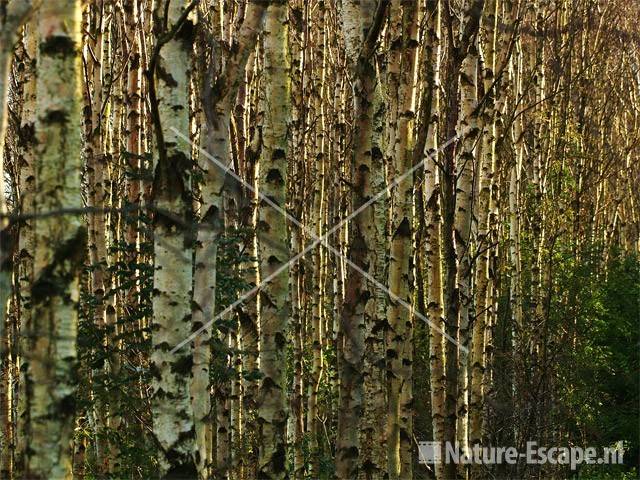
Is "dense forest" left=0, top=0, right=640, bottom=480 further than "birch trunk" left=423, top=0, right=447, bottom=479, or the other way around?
"birch trunk" left=423, top=0, right=447, bottom=479

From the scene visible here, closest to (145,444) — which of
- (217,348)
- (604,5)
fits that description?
(217,348)

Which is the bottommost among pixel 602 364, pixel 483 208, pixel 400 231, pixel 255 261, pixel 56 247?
pixel 56 247

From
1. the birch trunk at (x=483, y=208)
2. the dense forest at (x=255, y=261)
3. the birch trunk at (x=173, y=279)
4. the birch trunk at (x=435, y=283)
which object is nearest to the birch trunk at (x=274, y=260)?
the dense forest at (x=255, y=261)

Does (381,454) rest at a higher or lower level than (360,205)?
lower

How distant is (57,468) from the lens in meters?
3.14

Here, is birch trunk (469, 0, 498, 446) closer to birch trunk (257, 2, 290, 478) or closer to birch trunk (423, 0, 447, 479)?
birch trunk (423, 0, 447, 479)

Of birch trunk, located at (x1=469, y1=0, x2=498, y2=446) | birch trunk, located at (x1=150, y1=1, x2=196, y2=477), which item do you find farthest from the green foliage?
birch trunk, located at (x1=150, y1=1, x2=196, y2=477)

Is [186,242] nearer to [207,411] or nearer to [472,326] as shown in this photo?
[207,411]

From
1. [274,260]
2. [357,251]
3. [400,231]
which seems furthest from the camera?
[400,231]

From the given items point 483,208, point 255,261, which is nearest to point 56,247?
point 255,261

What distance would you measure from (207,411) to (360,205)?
192cm

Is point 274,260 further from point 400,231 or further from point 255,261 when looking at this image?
point 255,261

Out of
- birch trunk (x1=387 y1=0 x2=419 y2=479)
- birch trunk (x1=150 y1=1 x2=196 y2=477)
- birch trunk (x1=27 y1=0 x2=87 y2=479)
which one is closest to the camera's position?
birch trunk (x1=27 y1=0 x2=87 y2=479)

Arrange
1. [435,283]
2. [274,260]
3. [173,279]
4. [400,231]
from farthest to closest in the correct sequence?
[435,283] < [400,231] < [274,260] < [173,279]
